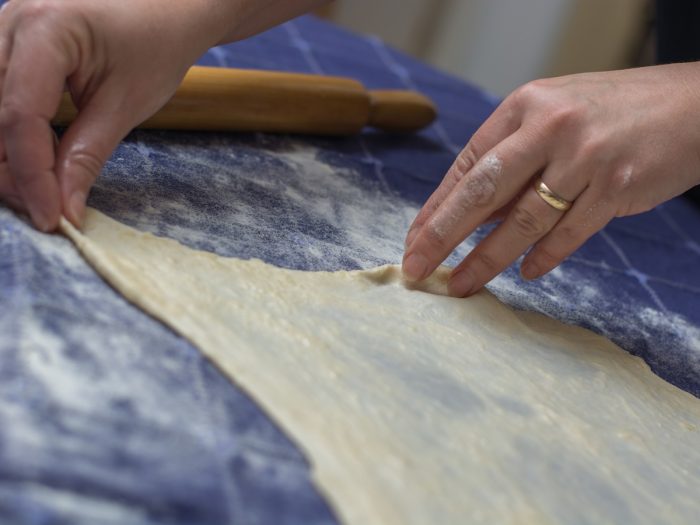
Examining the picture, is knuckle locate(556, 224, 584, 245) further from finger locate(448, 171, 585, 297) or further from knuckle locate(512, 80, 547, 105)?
knuckle locate(512, 80, 547, 105)

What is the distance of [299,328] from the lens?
96 centimetres

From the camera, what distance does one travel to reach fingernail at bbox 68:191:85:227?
990 millimetres

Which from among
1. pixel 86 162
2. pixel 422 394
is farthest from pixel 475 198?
pixel 86 162

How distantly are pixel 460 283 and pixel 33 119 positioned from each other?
593 millimetres

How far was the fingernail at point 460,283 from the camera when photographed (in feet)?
3.88

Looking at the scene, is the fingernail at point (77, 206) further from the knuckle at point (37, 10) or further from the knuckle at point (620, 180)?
the knuckle at point (620, 180)

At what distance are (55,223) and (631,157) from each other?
74 centimetres

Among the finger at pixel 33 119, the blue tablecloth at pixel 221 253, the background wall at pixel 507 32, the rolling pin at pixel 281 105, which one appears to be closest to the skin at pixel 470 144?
the finger at pixel 33 119

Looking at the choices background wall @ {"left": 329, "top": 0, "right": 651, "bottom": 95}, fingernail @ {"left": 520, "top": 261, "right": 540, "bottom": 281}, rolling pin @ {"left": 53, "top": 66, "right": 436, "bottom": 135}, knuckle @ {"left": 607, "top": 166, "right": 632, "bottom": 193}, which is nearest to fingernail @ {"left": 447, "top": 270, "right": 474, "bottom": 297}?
fingernail @ {"left": 520, "top": 261, "right": 540, "bottom": 281}

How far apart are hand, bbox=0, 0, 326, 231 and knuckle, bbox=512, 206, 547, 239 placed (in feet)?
1.64

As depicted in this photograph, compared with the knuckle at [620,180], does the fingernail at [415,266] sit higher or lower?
lower

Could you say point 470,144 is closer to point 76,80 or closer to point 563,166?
point 563,166

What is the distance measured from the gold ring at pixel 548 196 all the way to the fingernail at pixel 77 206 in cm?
58

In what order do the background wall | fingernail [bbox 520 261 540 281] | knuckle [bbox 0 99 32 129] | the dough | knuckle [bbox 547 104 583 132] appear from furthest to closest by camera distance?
the background wall
fingernail [bbox 520 261 540 281]
knuckle [bbox 547 104 583 132]
knuckle [bbox 0 99 32 129]
the dough
